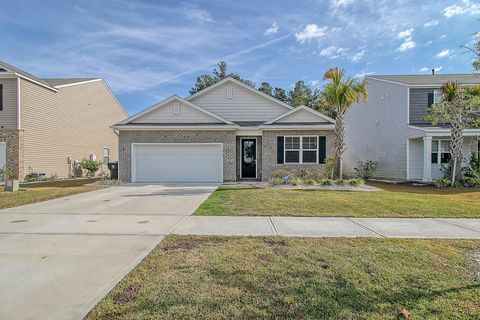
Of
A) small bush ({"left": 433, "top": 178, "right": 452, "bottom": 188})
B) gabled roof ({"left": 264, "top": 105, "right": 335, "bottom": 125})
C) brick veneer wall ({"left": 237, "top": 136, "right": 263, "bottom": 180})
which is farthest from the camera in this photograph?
brick veneer wall ({"left": 237, "top": 136, "right": 263, "bottom": 180})

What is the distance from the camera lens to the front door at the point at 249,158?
17219mm

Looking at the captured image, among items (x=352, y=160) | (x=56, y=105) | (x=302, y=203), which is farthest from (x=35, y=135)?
(x=352, y=160)

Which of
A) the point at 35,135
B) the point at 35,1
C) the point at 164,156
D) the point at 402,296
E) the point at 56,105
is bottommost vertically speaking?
the point at 402,296

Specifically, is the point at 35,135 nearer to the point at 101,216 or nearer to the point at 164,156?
the point at 164,156

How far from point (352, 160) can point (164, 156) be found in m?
16.0

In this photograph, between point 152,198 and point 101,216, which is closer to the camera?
point 101,216

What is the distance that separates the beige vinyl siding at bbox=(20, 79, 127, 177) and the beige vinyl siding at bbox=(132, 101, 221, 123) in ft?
23.1

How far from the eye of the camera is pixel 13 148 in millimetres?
16438

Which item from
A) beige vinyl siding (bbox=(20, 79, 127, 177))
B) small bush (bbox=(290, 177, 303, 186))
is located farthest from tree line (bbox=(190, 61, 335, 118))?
small bush (bbox=(290, 177, 303, 186))

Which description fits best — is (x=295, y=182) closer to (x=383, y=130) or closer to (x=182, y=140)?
(x=182, y=140)

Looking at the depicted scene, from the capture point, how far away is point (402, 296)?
316 centimetres

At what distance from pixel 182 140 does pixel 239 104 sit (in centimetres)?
485

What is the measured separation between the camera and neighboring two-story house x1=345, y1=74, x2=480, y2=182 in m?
16.4

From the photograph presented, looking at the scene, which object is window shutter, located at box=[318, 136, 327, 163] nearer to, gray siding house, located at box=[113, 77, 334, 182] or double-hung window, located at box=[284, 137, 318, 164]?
gray siding house, located at box=[113, 77, 334, 182]
